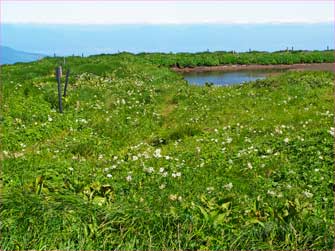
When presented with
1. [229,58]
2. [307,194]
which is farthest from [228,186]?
[229,58]

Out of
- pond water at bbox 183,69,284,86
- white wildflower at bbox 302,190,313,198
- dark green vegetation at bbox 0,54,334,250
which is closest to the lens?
dark green vegetation at bbox 0,54,334,250

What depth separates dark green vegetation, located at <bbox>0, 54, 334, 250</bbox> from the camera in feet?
19.7

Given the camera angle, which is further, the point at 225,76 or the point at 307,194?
the point at 225,76

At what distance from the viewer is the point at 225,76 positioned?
119ft

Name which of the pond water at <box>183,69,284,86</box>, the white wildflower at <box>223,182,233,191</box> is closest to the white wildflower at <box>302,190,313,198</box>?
the white wildflower at <box>223,182,233,191</box>

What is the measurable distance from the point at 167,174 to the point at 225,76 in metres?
28.1

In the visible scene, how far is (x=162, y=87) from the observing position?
23250mm

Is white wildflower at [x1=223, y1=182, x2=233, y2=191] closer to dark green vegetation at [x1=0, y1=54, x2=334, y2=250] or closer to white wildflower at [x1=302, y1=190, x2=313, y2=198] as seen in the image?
dark green vegetation at [x1=0, y1=54, x2=334, y2=250]

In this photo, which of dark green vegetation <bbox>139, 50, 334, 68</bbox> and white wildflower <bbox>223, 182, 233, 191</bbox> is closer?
white wildflower <bbox>223, 182, 233, 191</bbox>

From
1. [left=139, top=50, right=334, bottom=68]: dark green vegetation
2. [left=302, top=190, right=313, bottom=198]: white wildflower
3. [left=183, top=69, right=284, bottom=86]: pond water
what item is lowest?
[left=302, top=190, right=313, bottom=198]: white wildflower

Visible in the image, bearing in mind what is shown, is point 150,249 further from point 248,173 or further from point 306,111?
point 306,111

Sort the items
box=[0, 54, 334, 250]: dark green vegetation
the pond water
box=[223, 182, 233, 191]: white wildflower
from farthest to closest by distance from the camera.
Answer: the pond water < box=[223, 182, 233, 191]: white wildflower < box=[0, 54, 334, 250]: dark green vegetation

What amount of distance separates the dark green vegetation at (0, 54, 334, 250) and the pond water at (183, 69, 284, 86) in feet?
46.9

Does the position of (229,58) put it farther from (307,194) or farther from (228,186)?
(307,194)
